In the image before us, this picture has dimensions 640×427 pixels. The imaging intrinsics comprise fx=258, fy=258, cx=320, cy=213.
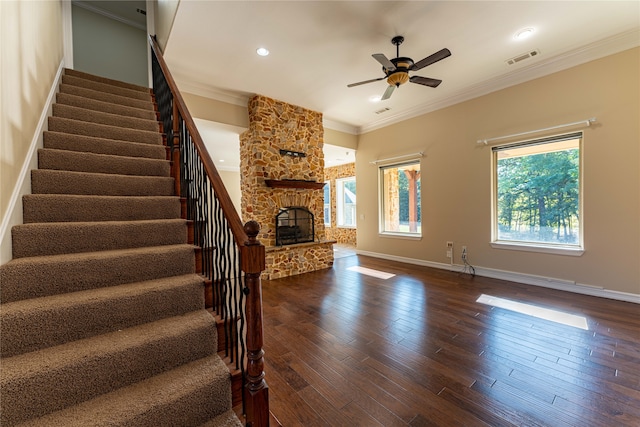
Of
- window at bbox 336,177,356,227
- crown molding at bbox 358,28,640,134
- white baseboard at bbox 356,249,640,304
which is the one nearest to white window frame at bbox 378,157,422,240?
white baseboard at bbox 356,249,640,304

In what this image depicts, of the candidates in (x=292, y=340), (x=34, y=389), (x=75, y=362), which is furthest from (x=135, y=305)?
(x=292, y=340)

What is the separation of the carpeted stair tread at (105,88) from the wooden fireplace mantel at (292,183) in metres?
2.19

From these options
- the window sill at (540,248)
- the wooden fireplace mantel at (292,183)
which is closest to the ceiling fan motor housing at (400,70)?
the wooden fireplace mantel at (292,183)

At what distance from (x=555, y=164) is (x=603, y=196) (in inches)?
28.1

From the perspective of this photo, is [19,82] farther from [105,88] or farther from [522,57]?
[522,57]

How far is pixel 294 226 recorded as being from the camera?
518 centimetres

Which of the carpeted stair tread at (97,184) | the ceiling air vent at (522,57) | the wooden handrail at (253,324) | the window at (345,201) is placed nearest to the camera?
the wooden handrail at (253,324)

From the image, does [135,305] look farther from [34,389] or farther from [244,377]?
[244,377]

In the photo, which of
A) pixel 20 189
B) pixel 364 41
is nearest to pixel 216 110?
pixel 364 41

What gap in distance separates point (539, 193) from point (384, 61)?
3211mm

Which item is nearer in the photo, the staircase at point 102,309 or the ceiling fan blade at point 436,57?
the staircase at point 102,309

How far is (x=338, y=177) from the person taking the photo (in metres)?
9.30

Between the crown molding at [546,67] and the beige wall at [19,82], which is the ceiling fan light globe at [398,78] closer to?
the crown molding at [546,67]

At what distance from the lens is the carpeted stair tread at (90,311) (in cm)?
124
